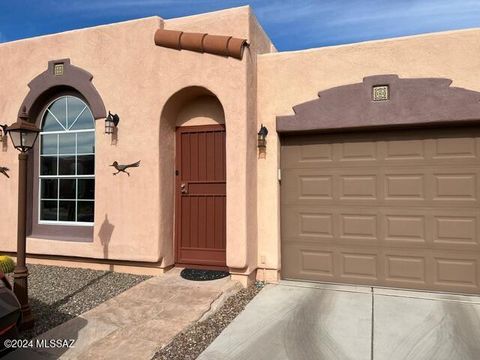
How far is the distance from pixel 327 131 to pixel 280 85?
106 cm

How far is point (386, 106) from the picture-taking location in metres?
5.49

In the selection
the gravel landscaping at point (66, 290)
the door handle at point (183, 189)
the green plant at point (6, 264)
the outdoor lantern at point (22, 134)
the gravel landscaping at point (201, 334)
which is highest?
the outdoor lantern at point (22, 134)

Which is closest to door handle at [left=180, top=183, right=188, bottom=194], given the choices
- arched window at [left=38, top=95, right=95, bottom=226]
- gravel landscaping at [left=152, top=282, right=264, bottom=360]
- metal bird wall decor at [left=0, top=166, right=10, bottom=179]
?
arched window at [left=38, top=95, right=95, bottom=226]

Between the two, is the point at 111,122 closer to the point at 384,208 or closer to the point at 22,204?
the point at 22,204

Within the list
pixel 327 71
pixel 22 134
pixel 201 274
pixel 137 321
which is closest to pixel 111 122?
pixel 22 134

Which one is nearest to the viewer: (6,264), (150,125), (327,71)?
(327,71)

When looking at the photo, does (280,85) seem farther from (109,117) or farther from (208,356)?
(208,356)

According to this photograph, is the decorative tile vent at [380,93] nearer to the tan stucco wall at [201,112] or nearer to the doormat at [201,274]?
the tan stucco wall at [201,112]

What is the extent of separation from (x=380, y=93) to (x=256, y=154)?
2.06 meters

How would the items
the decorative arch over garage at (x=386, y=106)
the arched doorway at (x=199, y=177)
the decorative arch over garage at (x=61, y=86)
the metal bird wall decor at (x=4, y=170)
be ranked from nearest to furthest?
1. the decorative arch over garage at (x=386, y=106)
2. the arched doorway at (x=199, y=177)
3. the decorative arch over garage at (x=61, y=86)
4. the metal bird wall decor at (x=4, y=170)

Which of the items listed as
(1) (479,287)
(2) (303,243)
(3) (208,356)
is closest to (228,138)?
(2) (303,243)

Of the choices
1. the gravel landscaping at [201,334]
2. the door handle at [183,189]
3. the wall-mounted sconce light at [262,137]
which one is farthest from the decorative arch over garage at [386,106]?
the gravel landscaping at [201,334]

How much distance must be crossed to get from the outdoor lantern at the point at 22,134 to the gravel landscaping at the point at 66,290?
2.07 m

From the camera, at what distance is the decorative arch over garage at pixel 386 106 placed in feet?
17.1
